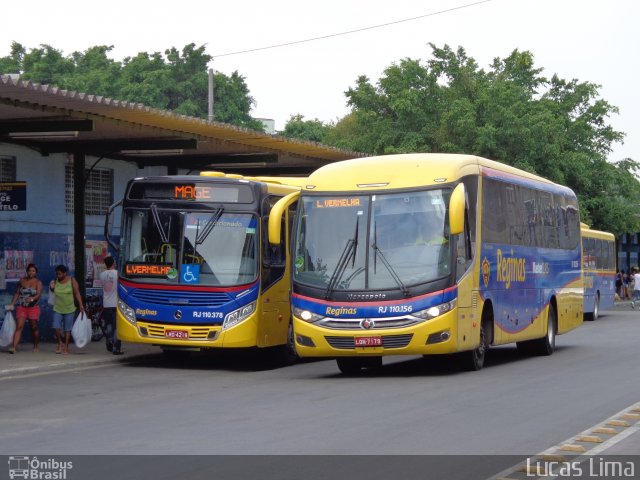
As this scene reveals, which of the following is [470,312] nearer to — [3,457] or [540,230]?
[540,230]

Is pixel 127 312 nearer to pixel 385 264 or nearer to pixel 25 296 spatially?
pixel 25 296

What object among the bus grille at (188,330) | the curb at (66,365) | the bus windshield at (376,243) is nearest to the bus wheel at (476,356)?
the bus windshield at (376,243)

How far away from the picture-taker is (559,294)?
78.3 ft

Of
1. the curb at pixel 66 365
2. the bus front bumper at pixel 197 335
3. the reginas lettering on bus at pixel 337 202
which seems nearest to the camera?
the reginas lettering on bus at pixel 337 202

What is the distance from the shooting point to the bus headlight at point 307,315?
17.4m

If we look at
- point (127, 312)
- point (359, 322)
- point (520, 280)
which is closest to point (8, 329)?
point (127, 312)

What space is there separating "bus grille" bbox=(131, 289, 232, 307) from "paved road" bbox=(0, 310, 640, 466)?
1.10 m

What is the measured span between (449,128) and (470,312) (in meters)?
32.5

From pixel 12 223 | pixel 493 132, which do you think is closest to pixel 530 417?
pixel 12 223

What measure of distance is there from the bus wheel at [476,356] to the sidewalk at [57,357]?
6153 millimetres

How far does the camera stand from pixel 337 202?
17.7 metres

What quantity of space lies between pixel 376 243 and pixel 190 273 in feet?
11.8

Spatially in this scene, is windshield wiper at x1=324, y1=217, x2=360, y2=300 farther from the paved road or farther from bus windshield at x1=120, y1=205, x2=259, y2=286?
bus windshield at x1=120, y1=205, x2=259, y2=286

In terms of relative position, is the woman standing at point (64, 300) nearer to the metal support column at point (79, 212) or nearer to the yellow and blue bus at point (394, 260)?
the metal support column at point (79, 212)
